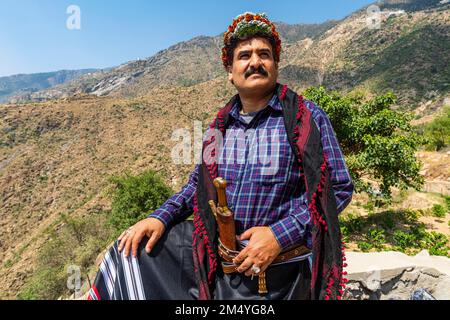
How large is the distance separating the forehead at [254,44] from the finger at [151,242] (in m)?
1.13

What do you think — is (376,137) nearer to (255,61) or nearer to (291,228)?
(255,61)

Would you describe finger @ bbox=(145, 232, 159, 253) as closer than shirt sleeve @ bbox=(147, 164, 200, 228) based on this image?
Yes

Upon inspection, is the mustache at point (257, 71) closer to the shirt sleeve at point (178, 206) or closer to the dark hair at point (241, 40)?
the dark hair at point (241, 40)

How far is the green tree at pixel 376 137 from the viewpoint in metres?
7.10

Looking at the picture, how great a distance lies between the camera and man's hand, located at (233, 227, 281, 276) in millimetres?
1337

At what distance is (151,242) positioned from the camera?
1502 millimetres

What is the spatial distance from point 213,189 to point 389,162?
22.6 feet

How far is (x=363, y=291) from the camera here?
3.21m

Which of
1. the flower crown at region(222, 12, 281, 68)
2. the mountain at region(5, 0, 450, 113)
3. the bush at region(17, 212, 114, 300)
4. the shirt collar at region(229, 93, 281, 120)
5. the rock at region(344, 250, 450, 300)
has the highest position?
the mountain at region(5, 0, 450, 113)

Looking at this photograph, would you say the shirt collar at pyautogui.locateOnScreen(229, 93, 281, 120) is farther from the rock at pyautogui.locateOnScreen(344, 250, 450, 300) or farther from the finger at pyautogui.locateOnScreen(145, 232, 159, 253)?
the rock at pyautogui.locateOnScreen(344, 250, 450, 300)

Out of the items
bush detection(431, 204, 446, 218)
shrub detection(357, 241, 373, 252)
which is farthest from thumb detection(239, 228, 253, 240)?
bush detection(431, 204, 446, 218)

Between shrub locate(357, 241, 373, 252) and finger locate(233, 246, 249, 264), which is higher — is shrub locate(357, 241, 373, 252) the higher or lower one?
the lower one

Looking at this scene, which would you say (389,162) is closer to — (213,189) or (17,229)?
(213,189)

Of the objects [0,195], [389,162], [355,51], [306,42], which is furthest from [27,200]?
[306,42]
